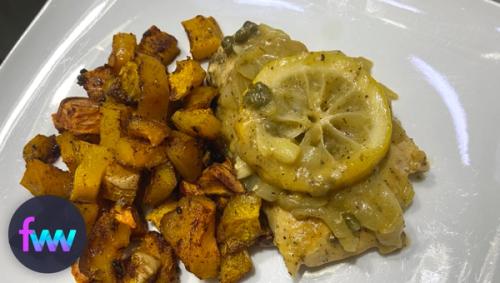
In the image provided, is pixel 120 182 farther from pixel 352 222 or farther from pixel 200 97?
pixel 352 222

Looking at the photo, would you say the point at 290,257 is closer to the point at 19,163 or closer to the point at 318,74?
the point at 318,74

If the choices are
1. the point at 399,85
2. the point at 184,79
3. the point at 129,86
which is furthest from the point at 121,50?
the point at 399,85

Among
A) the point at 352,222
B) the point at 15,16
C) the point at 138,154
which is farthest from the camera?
the point at 15,16

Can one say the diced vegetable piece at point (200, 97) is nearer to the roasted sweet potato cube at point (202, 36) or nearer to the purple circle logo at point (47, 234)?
the roasted sweet potato cube at point (202, 36)

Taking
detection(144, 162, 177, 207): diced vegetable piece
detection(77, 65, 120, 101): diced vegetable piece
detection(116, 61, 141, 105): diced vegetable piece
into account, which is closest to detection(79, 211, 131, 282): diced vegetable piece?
detection(144, 162, 177, 207): diced vegetable piece

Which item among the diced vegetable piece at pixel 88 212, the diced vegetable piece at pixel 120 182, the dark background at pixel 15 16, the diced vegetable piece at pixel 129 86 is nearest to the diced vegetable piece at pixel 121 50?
the diced vegetable piece at pixel 129 86

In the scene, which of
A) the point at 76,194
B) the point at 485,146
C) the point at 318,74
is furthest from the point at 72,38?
the point at 485,146

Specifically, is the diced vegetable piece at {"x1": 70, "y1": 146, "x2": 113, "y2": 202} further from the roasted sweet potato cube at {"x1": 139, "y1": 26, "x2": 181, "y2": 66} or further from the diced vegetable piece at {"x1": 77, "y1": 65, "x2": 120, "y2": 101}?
the roasted sweet potato cube at {"x1": 139, "y1": 26, "x2": 181, "y2": 66}
